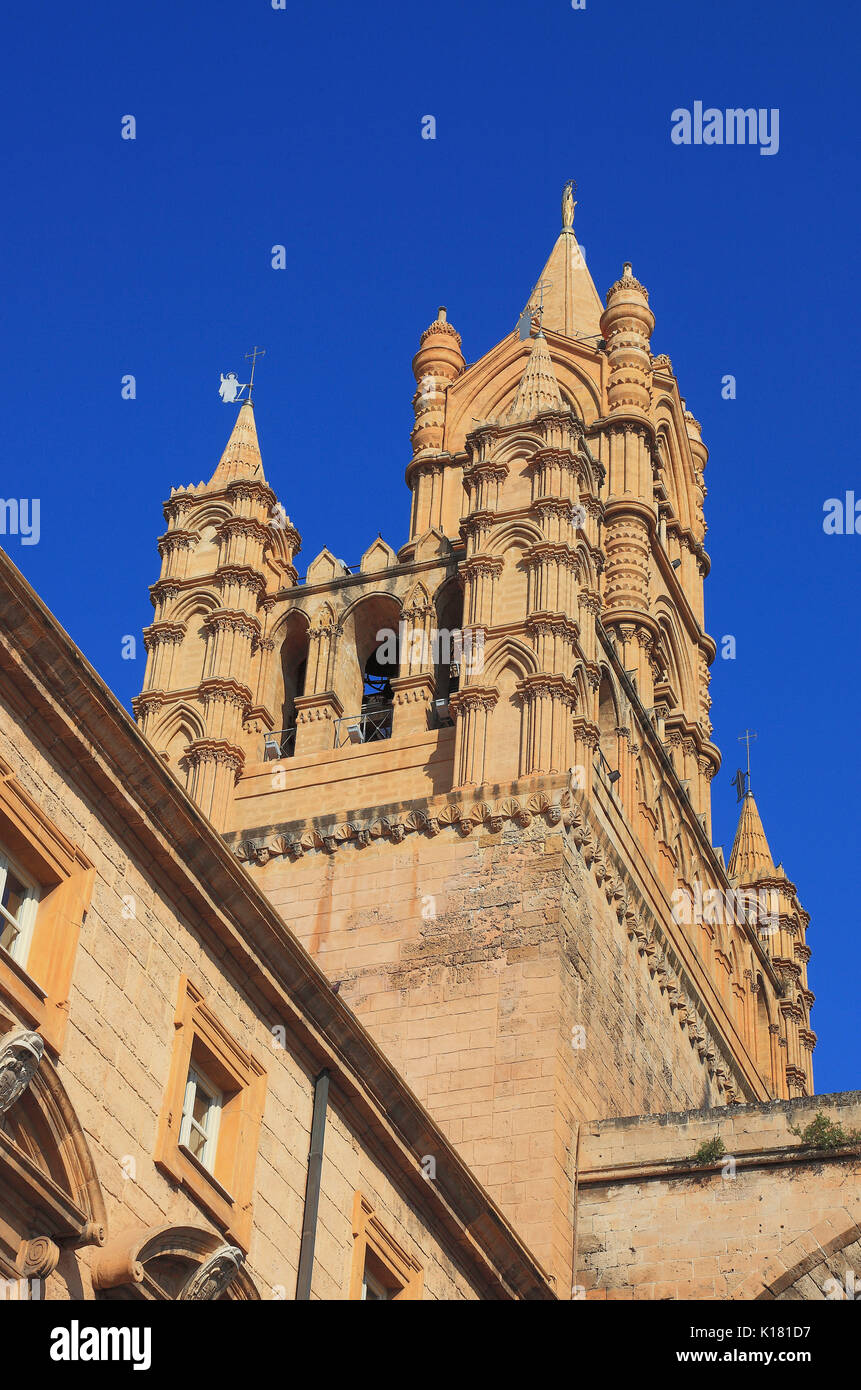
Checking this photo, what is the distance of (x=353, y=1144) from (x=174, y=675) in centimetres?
1971

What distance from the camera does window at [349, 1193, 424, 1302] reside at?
2344 cm

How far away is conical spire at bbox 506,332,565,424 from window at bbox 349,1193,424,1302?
21.4 m

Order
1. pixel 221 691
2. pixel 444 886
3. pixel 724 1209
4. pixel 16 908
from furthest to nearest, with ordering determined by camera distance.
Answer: pixel 221 691 < pixel 444 886 < pixel 724 1209 < pixel 16 908

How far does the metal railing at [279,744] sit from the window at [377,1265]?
17.2 m

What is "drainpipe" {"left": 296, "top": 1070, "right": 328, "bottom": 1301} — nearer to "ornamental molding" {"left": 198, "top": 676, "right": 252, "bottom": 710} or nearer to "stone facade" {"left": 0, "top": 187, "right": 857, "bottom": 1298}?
"stone facade" {"left": 0, "top": 187, "right": 857, "bottom": 1298}

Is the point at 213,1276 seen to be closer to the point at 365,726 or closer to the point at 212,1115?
the point at 212,1115

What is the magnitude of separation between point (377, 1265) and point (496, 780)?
13.6 m

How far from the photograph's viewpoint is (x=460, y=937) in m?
34.8

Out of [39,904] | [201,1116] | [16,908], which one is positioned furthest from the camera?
[201,1116]

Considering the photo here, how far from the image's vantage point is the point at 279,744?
42000mm

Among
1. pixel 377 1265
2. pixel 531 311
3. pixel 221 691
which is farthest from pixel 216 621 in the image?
pixel 377 1265

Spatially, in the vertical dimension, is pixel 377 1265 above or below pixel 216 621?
below

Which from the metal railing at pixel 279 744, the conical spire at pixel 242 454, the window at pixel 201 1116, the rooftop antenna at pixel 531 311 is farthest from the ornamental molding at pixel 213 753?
the rooftop antenna at pixel 531 311

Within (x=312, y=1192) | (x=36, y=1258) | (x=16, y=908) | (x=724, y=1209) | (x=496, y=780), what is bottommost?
(x=36, y=1258)
